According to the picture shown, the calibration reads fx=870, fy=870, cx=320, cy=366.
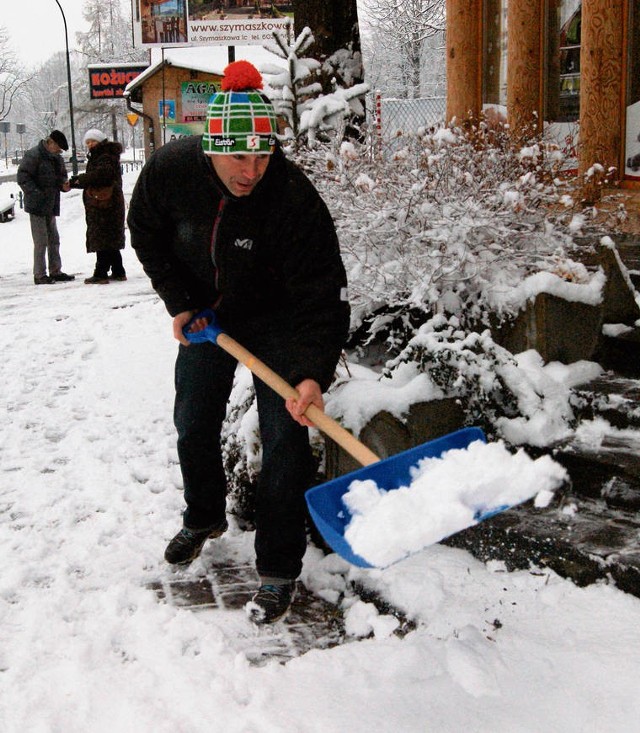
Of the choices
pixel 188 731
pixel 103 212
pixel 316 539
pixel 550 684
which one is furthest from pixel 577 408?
pixel 103 212

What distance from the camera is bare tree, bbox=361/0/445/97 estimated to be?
94.1 ft

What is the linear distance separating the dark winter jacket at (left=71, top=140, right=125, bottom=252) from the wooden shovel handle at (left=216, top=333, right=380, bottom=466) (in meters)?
7.56

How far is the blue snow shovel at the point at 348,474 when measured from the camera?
256 centimetres

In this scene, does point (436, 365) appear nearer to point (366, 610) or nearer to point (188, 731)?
point (366, 610)

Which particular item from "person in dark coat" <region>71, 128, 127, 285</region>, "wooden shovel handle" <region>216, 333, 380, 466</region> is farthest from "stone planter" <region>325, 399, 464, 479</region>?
"person in dark coat" <region>71, 128, 127, 285</region>

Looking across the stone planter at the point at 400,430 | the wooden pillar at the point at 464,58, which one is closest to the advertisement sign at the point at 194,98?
the wooden pillar at the point at 464,58

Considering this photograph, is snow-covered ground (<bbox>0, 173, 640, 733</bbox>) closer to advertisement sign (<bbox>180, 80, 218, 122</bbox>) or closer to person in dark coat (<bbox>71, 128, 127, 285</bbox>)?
person in dark coat (<bbox>71, 128, 127, 285</bbox>)

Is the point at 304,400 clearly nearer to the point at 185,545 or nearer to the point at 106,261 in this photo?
the point at 185,545

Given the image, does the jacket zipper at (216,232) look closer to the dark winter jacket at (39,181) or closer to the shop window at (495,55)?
the shop window at (495,55)

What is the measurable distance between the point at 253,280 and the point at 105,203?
7.82 metres

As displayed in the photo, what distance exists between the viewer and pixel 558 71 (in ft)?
25.5

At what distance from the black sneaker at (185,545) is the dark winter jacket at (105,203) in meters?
7.37

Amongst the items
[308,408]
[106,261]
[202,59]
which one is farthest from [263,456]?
[202,59]

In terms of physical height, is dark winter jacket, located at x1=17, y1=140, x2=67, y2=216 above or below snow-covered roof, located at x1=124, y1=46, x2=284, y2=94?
below
